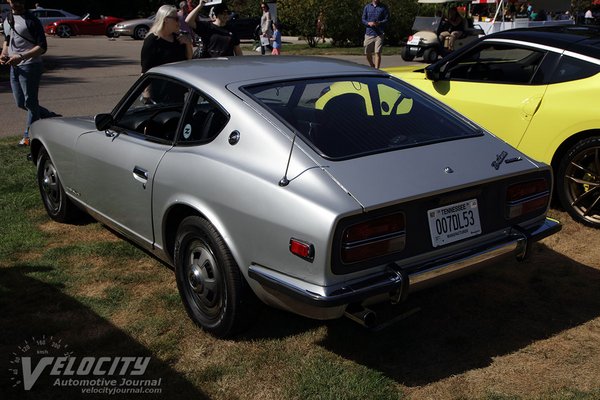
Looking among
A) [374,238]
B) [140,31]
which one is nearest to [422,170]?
[374,238]

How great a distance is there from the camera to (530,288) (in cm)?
445

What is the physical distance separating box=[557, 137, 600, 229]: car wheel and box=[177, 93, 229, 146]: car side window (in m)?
3.19

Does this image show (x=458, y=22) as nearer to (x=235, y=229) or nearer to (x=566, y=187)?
(x=566, y=187)

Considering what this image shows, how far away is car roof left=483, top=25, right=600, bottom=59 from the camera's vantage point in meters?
5.75

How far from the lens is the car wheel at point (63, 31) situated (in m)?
34.0

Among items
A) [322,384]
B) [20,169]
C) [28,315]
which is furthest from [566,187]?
[20,169]

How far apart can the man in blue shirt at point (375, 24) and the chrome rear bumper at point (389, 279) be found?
38.4ft

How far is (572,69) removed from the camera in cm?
567

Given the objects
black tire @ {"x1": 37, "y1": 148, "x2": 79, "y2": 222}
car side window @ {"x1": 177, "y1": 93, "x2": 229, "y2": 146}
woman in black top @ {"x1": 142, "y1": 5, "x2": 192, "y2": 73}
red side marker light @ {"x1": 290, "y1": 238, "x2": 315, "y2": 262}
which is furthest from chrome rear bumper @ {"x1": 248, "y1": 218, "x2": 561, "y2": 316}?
woman in black top @ {"x1": 142, "y1": 5, "x2": 192, "y2": 73}

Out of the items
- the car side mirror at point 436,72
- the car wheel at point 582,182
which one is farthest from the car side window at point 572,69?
the car side mirror at point 436,72

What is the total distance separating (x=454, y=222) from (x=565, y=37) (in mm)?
3418

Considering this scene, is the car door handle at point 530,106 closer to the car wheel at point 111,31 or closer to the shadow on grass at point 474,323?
the shadow on grass at point 474,323

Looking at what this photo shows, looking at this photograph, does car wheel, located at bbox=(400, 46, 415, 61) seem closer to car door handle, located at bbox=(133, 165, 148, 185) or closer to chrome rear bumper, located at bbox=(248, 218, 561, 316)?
car door handle, located at bbox=(133, 165, 148, 185)

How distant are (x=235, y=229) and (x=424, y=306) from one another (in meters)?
1.46
